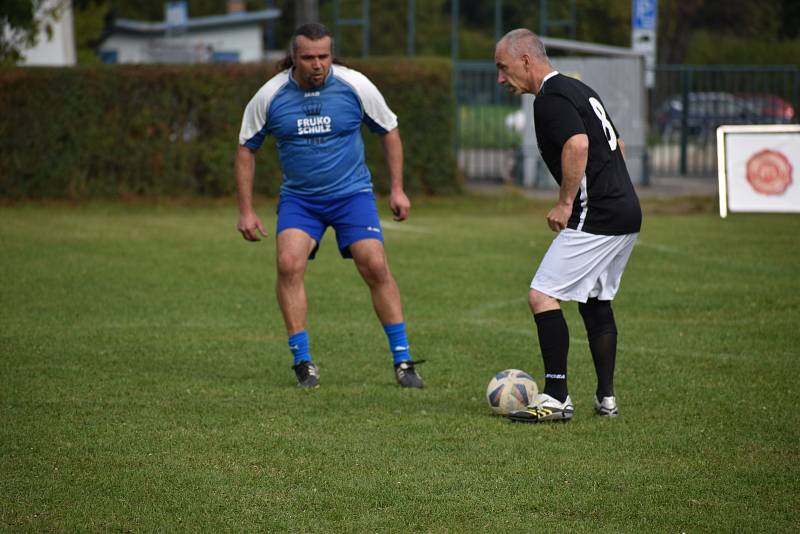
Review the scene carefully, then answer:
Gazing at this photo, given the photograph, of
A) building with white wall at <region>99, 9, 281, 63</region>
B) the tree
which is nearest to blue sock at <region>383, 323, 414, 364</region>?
the tree

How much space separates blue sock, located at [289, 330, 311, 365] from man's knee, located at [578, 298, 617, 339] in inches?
69.2

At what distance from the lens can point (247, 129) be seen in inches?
291

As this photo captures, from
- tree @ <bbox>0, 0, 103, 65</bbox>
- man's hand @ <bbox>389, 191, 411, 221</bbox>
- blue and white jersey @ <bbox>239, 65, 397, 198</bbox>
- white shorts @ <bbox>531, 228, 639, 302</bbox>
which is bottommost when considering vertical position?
white shorts @ <bbox>531, 228, 639, 302</bbox>

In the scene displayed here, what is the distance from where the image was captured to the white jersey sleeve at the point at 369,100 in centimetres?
742

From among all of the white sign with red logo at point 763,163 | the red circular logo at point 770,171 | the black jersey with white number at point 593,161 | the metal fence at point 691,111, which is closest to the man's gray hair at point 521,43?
the black jersey with white number at point 593,161

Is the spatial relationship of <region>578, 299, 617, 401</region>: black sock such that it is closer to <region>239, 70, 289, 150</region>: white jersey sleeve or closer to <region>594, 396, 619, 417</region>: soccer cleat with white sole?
<region>594, 396, 619, 417</region>: soccer cleat with white sole

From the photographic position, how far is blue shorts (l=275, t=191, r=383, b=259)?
293 inches

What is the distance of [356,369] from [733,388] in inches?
92.3

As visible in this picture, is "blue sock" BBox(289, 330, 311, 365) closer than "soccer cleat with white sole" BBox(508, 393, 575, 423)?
No

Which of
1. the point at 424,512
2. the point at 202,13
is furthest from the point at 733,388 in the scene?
the point at 202,13

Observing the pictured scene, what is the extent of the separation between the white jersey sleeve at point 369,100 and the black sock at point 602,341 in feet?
5.72

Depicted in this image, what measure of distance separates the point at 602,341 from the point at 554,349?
0.30 meters

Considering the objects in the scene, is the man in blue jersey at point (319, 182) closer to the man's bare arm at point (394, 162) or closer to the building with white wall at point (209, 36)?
the man's bare arm at point (394, 162)

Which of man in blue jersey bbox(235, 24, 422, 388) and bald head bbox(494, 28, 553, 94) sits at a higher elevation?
bald head bbox(494, 28, 553, 94)
